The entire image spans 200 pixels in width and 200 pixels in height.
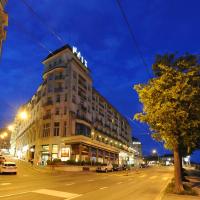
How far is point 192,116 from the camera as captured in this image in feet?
55.7

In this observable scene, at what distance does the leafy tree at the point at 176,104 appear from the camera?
1648 cm

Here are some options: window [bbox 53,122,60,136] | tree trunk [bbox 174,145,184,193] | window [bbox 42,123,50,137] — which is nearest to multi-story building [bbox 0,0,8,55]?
tree trunk [bbox 174,145,184,193]

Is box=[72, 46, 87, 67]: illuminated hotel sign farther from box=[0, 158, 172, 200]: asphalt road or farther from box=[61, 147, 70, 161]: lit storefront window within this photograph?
box=[0, 158, 172, 200]: asphalt road

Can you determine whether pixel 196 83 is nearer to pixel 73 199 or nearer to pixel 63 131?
pixel 73 199

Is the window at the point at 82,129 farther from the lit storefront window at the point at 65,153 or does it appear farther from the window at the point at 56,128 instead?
the lit storefront window at the point at 65,153

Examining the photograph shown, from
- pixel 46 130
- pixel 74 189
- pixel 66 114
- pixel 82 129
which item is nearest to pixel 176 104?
pixel 74 189

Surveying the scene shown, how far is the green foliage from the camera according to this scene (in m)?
16.5

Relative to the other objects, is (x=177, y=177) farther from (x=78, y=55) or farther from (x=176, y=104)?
(x=78, y=55)

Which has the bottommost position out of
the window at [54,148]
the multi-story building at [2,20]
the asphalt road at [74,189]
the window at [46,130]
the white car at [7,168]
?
the asphalt road at [74,189]

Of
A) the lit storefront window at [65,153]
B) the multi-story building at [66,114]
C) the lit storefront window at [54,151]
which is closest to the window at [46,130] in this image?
the multi-story building at [66,114]

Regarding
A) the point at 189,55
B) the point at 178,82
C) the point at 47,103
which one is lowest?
the point at 178,82

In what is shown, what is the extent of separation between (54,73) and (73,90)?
24.5 ft

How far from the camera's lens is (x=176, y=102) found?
1658 cm

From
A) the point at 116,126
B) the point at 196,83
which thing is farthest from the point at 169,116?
the point at 116,126
